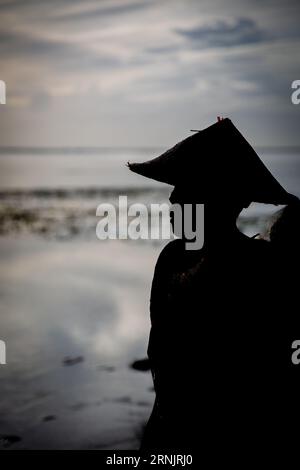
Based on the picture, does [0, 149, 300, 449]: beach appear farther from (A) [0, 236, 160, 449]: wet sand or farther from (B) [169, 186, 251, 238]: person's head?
(B) [169, 186, 251, 238]: person's head

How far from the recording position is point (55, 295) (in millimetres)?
8125

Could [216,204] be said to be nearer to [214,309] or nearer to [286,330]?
[214,309]

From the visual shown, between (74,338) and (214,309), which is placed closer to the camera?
(214,309)

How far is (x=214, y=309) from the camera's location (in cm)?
193

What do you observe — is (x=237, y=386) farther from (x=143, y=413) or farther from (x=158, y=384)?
(x=143, y=413)

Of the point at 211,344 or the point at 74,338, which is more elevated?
the point at 74,338

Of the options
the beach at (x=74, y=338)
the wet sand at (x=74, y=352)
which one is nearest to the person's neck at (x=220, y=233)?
the beach at (x=74, y=338)

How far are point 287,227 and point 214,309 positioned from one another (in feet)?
1.31

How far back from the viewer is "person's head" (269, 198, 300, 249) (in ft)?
6.52

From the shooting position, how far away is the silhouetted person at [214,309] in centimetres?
191

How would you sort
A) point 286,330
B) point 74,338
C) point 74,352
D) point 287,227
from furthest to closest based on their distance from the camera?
point 74,338, point 74,352, point 287,227, point 286,330

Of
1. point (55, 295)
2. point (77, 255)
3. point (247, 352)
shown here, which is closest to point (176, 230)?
point (247, 352)

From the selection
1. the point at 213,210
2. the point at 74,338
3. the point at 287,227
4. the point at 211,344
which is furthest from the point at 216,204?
the point at 74,338

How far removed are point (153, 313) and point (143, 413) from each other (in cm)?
314
